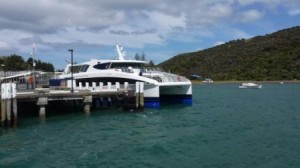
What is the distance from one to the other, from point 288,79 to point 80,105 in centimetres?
10949

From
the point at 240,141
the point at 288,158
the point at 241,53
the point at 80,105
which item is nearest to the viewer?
the point at 288,158

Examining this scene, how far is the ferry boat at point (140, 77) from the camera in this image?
37.7 metres

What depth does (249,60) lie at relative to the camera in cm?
16250

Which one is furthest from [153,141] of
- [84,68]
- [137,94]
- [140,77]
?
[84,68]

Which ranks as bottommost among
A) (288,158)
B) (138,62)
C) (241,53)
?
(288,158)

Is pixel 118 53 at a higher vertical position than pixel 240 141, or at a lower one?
higher

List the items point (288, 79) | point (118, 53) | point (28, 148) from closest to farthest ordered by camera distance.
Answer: point (28, 148) → point (118, 53) → point (288, 79)

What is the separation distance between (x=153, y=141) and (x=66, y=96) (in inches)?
513

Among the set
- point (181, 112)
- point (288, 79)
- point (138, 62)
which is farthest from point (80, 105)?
point (288, 79)

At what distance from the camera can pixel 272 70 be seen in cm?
14575

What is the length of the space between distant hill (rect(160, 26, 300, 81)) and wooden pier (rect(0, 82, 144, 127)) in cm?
10851

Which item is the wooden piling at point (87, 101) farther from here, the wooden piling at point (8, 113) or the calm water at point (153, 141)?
the wooden piling at point (8, 113)

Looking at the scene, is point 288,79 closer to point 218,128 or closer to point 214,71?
point 214,71

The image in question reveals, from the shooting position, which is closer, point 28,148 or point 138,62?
point 28,148
